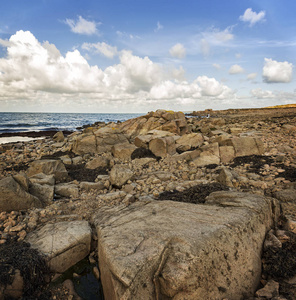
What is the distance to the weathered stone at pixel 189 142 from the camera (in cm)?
1287

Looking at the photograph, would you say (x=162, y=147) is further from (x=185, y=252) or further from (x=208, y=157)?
(x=185, y=252)

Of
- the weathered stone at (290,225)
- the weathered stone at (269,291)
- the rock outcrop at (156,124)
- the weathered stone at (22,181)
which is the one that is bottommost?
the weathered stone at (269,291)

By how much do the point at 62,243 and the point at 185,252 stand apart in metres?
2.73

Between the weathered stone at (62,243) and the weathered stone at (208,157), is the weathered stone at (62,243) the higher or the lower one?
the lower one

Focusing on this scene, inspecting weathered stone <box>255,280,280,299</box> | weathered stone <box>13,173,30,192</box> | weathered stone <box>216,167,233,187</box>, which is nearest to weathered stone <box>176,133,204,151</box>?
weathered stone <box>216,167,233,187</box>

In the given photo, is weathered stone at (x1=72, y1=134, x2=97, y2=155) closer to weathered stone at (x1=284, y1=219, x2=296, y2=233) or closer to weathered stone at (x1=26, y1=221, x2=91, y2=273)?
weathered stone at (x1=26, y1=221, x2=91, y2=273)

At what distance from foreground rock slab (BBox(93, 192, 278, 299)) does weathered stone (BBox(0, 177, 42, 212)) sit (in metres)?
3.06

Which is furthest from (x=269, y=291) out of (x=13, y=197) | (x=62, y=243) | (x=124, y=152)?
(x=124, y=152)

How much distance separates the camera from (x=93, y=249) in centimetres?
461

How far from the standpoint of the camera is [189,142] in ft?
43.6

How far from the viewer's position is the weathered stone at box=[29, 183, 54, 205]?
652 centimetres

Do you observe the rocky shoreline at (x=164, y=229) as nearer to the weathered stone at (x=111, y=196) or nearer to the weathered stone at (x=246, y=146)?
the weathered stone at (x=111, y=196)

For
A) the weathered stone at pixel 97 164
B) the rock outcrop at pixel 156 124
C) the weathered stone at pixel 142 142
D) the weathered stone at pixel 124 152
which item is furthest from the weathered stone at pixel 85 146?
the rock outcrop at pixel 156 124

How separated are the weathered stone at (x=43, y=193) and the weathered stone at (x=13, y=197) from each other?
0.59 metres
